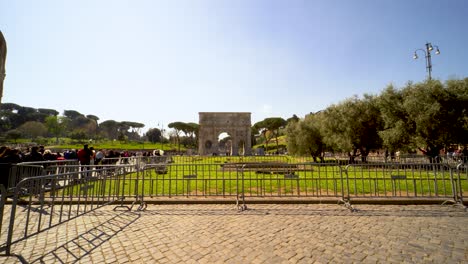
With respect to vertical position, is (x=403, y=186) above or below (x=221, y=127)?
below

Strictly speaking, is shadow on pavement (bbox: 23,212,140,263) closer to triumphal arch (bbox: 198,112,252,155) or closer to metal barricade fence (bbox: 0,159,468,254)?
metal barricade fence (bbox: 0,159,468,254)

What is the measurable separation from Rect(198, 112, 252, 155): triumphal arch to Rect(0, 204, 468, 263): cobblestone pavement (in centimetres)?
4277

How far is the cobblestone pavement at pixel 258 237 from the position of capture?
3.29 meters

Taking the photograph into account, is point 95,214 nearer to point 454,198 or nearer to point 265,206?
point 265,206

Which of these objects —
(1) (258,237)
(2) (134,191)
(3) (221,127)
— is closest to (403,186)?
(1) (258,237)

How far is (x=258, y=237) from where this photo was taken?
403cm

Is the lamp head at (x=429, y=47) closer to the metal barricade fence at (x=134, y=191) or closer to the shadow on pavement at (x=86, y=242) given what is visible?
the metal barricade fence at (x=134, y=191)

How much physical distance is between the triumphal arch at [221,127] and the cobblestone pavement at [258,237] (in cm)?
4277

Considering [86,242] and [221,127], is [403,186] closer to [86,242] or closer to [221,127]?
[86,242]

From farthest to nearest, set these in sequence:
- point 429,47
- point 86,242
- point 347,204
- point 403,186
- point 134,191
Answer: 1. point 429,47
2. point 403,186
3. point 134,191
4. point 347,204
5. point 86,242

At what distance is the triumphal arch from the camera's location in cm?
4838

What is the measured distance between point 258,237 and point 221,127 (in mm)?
44826

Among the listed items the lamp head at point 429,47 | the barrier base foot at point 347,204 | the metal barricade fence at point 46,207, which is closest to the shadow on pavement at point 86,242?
the metal barricade fence at point 46,207

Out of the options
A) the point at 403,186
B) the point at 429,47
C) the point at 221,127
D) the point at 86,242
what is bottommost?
the point at 86,242
